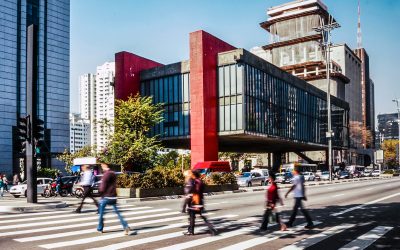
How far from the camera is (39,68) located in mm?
105625

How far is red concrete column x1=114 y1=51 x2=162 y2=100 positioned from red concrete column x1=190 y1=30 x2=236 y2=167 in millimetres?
11452

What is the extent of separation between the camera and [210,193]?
29.2 metres

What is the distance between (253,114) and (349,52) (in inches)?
4127

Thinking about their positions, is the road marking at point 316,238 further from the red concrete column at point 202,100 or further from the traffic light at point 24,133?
the red concrete column at point 202,100

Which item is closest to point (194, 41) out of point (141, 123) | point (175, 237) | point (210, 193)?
point (141, 123)

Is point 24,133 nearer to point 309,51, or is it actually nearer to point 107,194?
point 107,194

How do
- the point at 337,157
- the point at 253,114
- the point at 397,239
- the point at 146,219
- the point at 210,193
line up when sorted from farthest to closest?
the point at 337,157
the point at 253,114
the point at 210,193
the point at 146,219
the point at 397,239

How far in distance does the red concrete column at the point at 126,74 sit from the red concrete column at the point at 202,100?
37.6 feet

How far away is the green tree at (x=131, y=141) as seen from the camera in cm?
3797

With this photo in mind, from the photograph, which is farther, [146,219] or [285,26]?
[285,26]

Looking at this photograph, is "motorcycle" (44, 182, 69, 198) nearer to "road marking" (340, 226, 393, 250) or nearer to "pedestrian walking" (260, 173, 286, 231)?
"pedestrian walking" (260, 173, 286, 231)

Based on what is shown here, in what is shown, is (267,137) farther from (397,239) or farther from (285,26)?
(285,26)

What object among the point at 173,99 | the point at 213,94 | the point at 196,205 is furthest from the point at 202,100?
the point at 196,205

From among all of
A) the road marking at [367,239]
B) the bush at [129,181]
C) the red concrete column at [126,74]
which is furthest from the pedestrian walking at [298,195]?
the red concrete column at [126,74]
